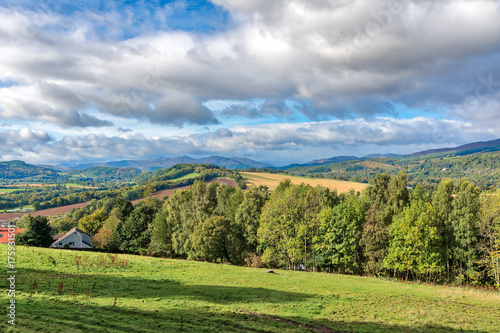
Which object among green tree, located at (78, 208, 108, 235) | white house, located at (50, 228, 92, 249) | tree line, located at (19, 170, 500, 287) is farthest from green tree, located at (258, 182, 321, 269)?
green tree, located at (78, 208, 108, 235)

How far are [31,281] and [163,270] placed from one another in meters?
13.8

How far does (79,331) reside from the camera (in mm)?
11617

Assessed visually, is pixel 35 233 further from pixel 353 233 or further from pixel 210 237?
pixel 353 233

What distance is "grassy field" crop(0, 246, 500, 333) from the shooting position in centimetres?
1456

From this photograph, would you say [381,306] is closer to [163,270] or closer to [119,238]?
[163,270]

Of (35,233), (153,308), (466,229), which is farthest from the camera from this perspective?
(35,233)

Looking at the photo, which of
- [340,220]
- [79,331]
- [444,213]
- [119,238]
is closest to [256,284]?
[79,331]

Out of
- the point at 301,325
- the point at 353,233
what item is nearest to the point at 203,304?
the point at 301,325

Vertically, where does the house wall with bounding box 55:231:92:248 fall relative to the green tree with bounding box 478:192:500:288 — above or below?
below

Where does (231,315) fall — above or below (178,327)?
below

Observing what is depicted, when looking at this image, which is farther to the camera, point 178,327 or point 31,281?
point 31,281

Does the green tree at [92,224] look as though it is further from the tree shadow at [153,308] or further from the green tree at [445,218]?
the green tree at [445,218]

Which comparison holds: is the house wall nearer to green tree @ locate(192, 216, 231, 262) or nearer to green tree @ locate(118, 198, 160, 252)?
green tree @ locate(118, 198, 160, 252)

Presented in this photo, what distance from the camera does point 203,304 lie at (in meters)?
19.7
